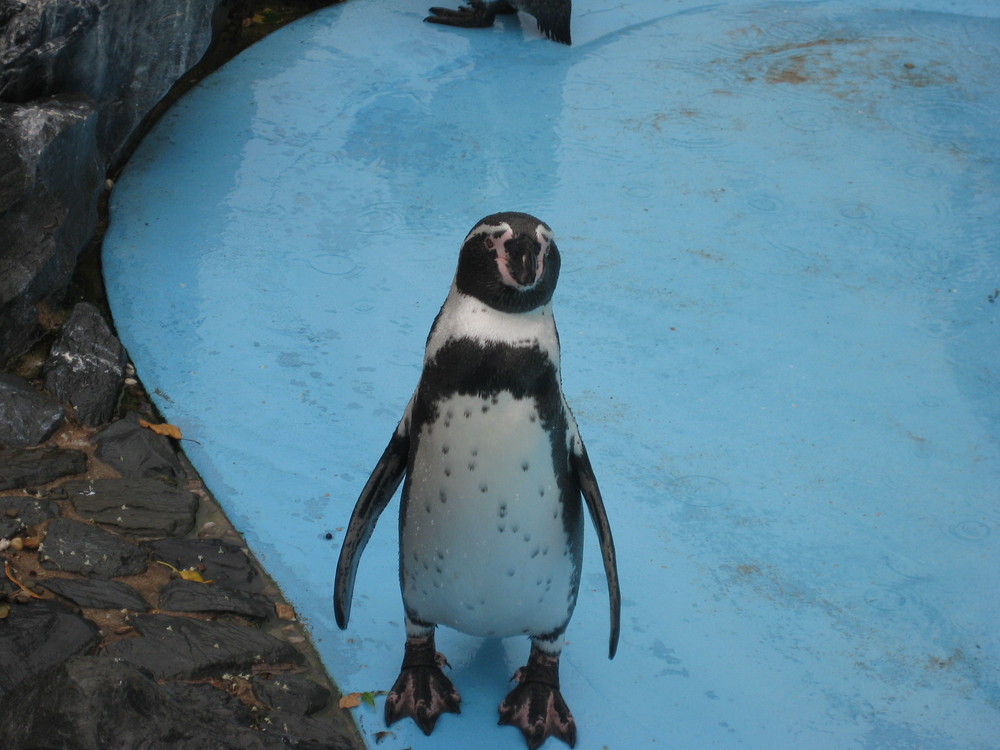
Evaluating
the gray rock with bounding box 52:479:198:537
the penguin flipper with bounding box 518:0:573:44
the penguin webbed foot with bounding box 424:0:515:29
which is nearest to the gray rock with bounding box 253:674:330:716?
the gray rock with bounding box 52:479:198:537

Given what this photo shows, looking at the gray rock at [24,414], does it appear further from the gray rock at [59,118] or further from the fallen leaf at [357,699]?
the fallen leaf at [357,699]

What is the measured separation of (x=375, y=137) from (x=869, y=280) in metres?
2.17

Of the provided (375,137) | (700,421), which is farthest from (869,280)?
(375,137)

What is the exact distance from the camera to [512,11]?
624 cm

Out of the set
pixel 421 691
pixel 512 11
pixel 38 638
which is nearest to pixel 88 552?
pixel 38 638

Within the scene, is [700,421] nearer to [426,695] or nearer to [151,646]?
[426,695]

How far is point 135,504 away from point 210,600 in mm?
428

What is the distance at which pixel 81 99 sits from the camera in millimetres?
3631

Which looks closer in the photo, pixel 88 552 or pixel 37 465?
pixel 88 552

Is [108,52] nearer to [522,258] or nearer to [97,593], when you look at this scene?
[97,593]

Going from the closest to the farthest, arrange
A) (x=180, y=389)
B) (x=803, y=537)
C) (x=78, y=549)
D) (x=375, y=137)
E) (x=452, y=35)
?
(x=78, y=549), (x=803, y=537), (x=180, y=389), (x=375, y=137), (x=452, y=35)

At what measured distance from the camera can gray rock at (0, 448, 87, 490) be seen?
2.82m

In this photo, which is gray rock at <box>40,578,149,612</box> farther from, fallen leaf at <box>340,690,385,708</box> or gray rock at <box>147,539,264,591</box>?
fallen leaf at <box>340,690,385,708</box>

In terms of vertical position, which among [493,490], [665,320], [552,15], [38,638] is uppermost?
[493,490]
